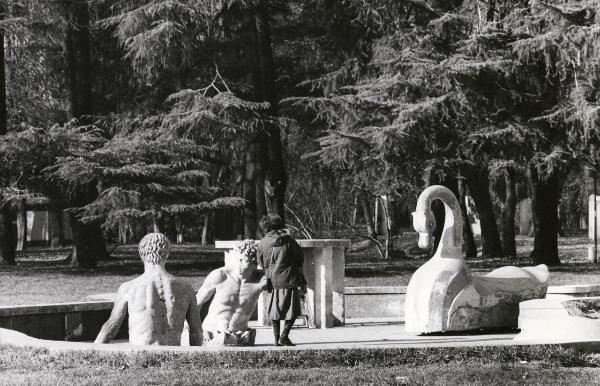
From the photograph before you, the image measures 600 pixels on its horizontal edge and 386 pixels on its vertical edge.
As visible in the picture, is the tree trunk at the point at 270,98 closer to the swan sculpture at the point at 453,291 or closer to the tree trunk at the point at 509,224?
the tree trunk at the point at 509,224

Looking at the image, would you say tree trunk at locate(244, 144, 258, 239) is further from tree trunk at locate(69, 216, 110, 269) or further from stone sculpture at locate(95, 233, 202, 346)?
stone sculpture at locate(95, 233, 202, 346)

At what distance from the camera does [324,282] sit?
1359cm

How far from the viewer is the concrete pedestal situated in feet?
44.6

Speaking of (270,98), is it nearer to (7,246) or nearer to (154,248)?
(7,246)

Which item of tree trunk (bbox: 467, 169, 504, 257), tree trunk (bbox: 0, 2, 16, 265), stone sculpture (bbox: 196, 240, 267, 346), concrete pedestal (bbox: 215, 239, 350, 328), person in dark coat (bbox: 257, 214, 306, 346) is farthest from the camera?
tree trunk (bbox: 467, 169, 504, 257)

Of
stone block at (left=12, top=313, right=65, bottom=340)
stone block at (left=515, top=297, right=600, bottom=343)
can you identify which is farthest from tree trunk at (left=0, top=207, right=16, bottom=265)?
stone block at (left=515, top=297, right=600, bottom=343)

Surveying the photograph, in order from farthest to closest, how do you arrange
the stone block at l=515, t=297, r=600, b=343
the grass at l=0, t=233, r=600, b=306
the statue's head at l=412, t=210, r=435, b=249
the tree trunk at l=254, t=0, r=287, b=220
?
the tree trunk at l=254, t=0, r=287, b=220 < the grass at l=0, t=233, r=600, b=306 < the statue's head at l=412, t=210, r=435, b=249 < the stone block at l=515, t=297, r=600, b=343

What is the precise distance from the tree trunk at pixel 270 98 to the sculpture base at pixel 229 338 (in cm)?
1395

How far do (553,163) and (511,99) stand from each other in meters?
1.95

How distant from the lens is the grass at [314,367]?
312 inches

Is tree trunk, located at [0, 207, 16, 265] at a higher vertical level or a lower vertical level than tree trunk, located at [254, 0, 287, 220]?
lower

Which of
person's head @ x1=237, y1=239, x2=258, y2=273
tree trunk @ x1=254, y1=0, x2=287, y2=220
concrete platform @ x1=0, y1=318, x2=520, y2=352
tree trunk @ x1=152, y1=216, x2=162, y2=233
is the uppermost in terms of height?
tree trunk @ x1=254, y1=0, x2=287, y2=220

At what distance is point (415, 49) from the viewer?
75.2 ft

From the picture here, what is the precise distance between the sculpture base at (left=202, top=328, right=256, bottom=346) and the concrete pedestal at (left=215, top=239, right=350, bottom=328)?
9.54 feet
